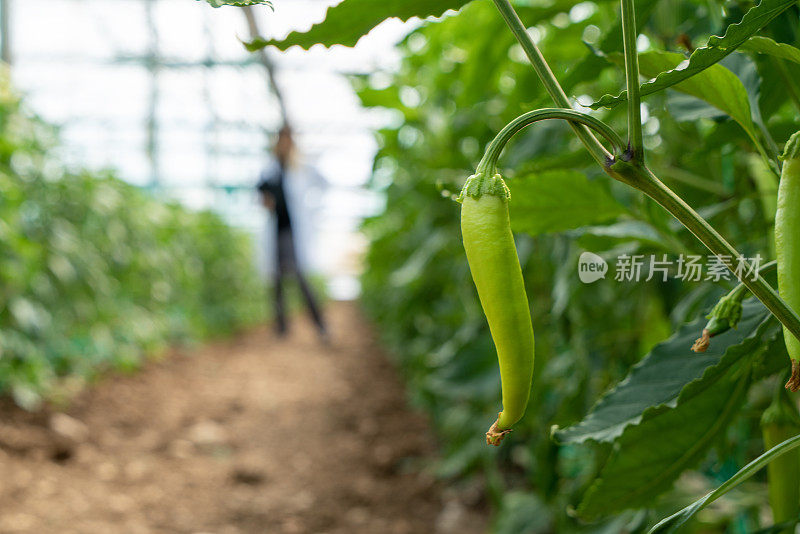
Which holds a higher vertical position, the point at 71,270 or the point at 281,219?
the point at 281,219

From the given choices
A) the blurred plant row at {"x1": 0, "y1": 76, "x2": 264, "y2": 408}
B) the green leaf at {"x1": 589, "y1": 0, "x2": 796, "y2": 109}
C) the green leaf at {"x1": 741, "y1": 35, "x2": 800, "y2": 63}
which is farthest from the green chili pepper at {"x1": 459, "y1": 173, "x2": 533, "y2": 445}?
the blurred plant row at {"x1": 0, "y1": 76, "x2": 264, "y2": 408}

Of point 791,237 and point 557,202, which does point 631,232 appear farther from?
point 791,237

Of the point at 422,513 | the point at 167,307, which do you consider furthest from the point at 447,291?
the point at 167,307

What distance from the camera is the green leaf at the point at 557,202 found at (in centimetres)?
62

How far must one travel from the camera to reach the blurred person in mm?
5641

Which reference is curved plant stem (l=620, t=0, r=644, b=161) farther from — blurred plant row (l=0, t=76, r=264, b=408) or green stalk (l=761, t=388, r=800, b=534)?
blurred plant row (l=0, t=76, r=264, b=408)

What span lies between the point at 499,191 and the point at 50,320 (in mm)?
2801

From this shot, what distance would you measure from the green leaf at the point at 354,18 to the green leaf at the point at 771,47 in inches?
7.4

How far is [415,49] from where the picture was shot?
229 cm

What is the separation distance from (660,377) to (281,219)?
17.9 ft

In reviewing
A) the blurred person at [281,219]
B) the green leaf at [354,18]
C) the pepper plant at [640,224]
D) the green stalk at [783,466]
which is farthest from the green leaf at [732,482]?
the blurred person at [281,219]

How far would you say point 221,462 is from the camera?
8.44 ft

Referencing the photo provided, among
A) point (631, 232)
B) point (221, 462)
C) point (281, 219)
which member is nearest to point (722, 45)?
point (631, 232)

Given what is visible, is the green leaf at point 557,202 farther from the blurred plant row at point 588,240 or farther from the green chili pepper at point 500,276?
the green chili pepper at point 500,276
